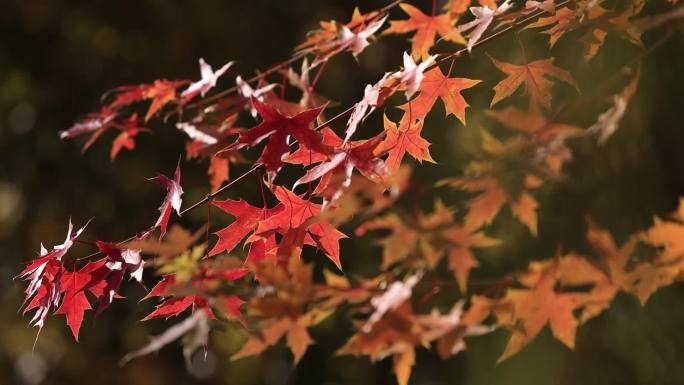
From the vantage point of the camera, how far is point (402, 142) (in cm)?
117

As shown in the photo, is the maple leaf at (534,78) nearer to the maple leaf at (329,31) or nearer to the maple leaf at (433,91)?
the maple leaf at (433,91)

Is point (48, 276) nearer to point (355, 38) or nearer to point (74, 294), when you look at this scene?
point (74, 294)

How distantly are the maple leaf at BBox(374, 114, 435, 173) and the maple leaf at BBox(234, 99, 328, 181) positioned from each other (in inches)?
4.1

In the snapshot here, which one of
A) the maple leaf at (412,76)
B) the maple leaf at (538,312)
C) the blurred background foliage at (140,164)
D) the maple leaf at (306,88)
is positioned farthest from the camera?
the blurred background foliage at (140,164)

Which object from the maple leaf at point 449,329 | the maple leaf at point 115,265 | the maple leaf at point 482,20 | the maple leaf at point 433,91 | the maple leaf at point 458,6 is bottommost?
the maple leaf at point 115,265

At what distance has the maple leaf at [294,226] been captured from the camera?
0.99 metres

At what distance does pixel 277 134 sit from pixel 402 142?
7.4 inches

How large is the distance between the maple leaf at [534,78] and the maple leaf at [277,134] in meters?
0.26

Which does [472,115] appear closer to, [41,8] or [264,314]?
[41,8]

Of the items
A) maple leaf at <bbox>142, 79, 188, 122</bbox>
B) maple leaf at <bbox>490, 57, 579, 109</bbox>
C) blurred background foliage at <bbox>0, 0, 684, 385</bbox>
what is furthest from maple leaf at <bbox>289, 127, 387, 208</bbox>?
blurred background foliage at <bbox>0, 0, 684, 385</bbox>

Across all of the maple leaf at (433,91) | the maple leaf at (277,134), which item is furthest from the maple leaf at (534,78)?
the maple leaf at (277,134)

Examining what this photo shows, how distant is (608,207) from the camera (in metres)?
2.08

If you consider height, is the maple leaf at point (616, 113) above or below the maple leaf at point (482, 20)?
below

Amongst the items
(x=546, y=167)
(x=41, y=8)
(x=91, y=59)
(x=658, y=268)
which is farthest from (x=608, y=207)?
(x=41, y=8)
